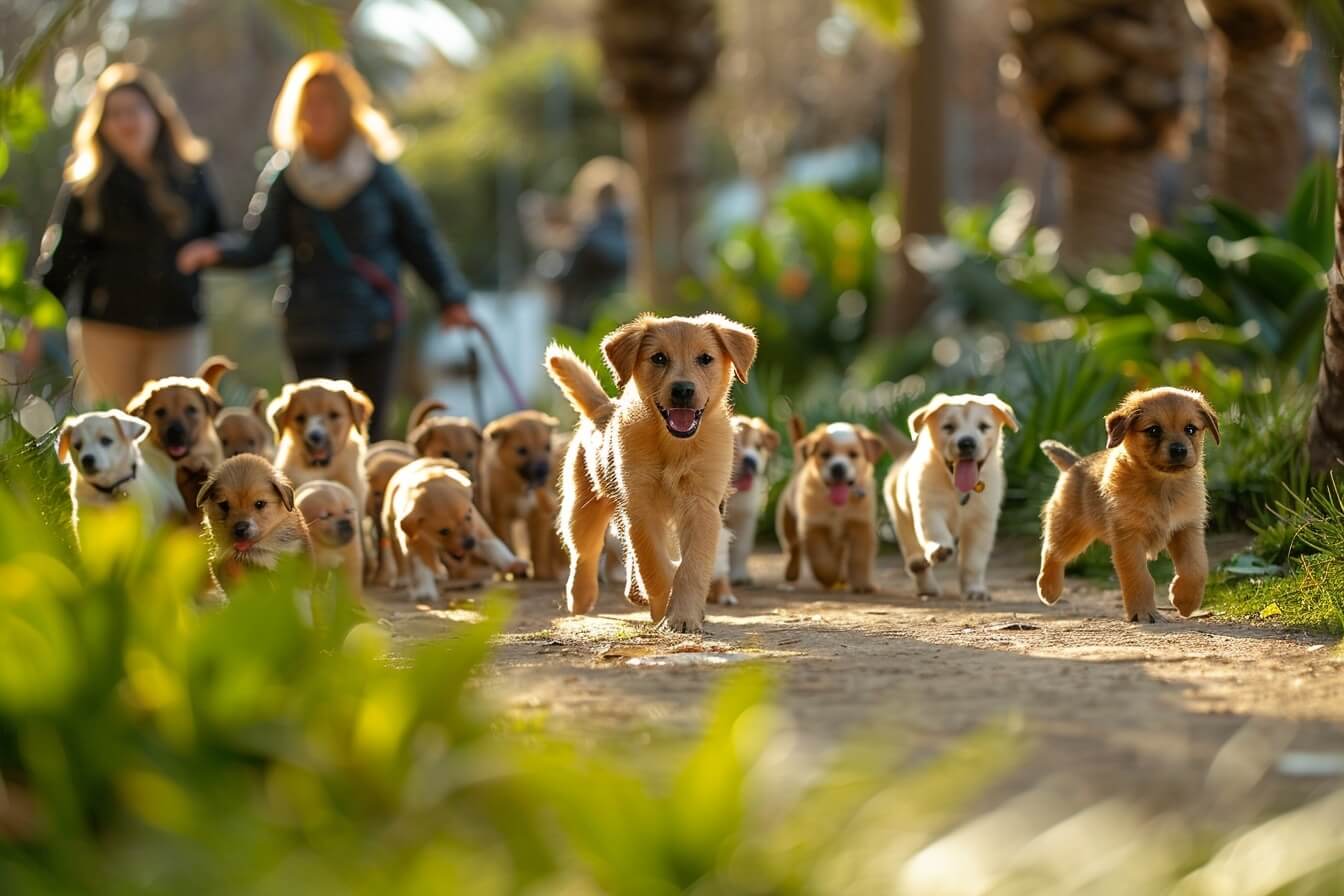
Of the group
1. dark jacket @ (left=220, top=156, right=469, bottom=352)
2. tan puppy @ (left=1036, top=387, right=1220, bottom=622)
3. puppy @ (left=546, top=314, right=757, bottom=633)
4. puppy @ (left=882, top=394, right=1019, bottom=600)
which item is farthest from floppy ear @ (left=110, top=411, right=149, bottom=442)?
tan puppy @ (left=1036, top=387, right=1220, bottom=622)

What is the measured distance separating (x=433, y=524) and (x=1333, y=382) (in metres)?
4.04

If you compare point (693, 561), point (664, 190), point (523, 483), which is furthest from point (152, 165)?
point (664, 190)

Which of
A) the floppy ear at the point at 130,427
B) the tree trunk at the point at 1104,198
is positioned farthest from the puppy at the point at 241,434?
the tree trunk at the point at 1104,198

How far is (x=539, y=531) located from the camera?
9.73 m

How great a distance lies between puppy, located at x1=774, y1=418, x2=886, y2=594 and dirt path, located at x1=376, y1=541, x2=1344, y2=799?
47.1 inches

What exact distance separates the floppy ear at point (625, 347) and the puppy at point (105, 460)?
6.41ft

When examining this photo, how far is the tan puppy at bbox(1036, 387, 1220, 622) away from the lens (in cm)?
705

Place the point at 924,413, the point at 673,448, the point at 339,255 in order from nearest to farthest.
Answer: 1. the point at 673,448
2. the point at 924,413
3. the point at 339,255

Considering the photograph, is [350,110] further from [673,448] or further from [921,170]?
[921,170]

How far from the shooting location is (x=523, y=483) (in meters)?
9.60

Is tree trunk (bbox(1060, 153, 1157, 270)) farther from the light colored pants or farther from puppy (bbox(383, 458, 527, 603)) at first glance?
puppy (bbox(383, 458, 527, 603))

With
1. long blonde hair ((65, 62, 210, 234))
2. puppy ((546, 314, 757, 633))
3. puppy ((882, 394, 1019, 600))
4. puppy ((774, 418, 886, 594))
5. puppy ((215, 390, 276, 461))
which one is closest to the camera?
puppy ((546, 314, 757, 633))

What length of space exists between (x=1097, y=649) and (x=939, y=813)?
8.09 ft

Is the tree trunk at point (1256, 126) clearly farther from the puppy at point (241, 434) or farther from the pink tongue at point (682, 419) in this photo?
the pink tongue at point (682, 419)
